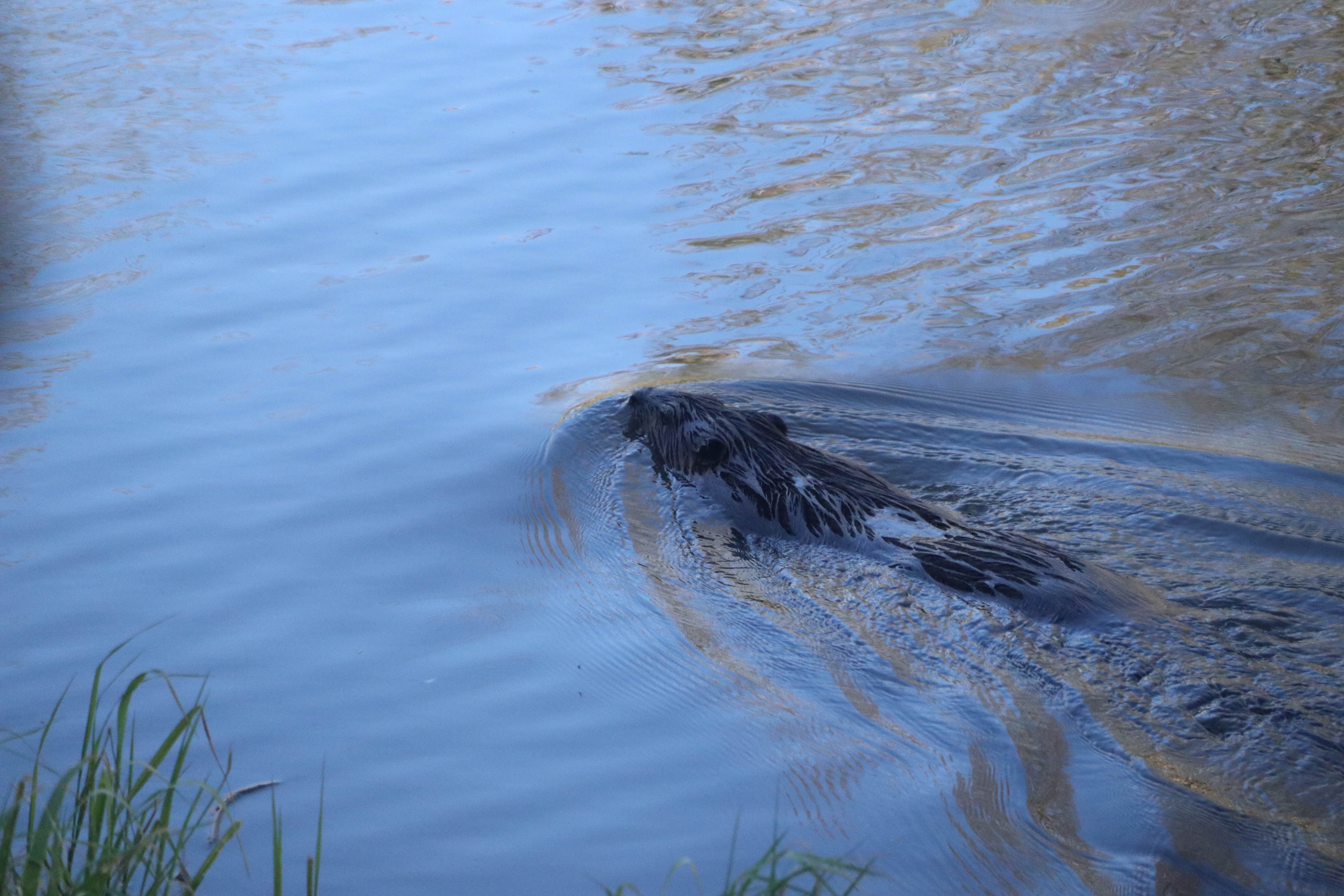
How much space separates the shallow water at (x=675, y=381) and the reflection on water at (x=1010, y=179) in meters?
0.04

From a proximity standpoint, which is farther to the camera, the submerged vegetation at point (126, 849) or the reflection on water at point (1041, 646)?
the reflection on water at point (1041, 646)

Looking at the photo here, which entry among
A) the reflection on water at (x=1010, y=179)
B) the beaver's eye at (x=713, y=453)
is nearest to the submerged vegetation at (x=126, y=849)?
the beaver's eye at (x=713, y=453)

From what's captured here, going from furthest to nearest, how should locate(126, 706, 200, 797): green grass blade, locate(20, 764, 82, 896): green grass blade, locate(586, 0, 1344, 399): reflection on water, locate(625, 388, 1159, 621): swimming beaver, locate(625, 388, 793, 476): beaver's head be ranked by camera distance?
locate(586, 0, 1344, 399): reflection on water, locate(625, 388, 793, 476): beaver's head, locate(625, 388, 1159, 621): swimming beaver, locate(126, 706, 200, 797): green grass blade, locate(20, 764, 82, 896): green grass blade

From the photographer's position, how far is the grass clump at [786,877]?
2.07 m

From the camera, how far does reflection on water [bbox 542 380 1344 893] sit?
3.09 metres

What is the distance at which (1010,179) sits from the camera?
7812mm

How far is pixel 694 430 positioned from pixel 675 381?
0.69 metres

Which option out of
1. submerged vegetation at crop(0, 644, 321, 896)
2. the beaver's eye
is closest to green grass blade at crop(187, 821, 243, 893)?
submerged vegetation at crop(0, 644, 321, 896)

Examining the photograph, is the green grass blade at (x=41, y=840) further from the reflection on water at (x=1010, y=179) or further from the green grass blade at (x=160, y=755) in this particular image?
the reflection on water at (x=1010, y=179)

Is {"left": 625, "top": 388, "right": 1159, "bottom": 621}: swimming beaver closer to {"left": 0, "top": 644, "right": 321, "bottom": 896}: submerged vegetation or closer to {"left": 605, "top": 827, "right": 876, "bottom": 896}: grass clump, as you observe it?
{"left": 605, "top": 827, "right": 876, "bottom": 896}: grass clump

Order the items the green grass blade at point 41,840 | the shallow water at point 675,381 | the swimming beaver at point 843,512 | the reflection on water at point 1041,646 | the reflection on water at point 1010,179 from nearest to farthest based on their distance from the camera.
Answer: the green grass blade at point 41,840, the reflection on water at point 1041,646, the shallow water at point 675,381, the swimming beaver at point 843,512, the reflection on water at point 1010,179

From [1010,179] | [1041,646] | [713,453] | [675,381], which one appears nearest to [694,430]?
[713,453]

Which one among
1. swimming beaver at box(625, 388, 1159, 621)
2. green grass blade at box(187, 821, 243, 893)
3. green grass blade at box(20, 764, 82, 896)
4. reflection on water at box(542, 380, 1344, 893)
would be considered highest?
green grass blade at box(20, 764, 82, 896)

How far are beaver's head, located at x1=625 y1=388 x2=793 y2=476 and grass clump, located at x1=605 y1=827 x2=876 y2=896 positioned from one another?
2.15m
